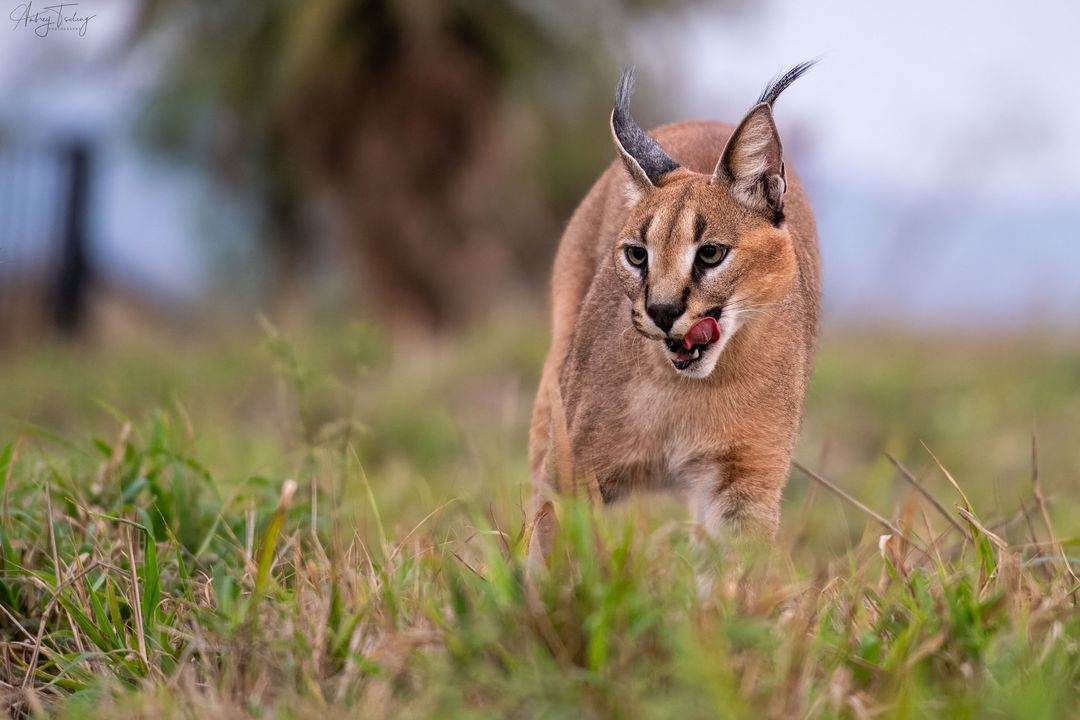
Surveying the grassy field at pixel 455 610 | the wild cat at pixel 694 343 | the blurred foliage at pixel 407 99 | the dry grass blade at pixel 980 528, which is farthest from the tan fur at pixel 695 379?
the blurred foliage at pixel 407 99

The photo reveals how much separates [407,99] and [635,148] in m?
8.65

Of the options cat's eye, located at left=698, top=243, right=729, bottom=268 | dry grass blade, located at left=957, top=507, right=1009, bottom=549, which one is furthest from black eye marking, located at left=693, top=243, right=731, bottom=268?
dry grass blade, located at left=957, top=507, right=1009, bottom=549

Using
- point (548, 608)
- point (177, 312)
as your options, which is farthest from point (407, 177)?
point (548, 608)

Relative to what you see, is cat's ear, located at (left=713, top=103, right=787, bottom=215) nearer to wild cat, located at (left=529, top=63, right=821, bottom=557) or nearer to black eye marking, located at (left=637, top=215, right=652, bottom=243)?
wild cat, located at (left=529, top=63, right=821, bottom=557)

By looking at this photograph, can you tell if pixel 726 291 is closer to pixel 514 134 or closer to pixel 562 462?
pixel 562 462

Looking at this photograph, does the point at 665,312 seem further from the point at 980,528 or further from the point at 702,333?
the point at 980,528

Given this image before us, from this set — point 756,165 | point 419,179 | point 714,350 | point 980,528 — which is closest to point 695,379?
point 714,350

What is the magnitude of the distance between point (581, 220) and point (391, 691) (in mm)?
2396

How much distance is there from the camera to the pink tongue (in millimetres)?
3158

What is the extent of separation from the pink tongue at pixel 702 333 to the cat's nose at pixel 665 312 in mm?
59

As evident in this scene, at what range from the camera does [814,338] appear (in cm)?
423

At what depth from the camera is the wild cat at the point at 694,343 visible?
Answer: 319 cm

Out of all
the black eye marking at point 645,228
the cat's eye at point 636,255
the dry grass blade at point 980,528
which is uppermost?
the black eye marking at point 645,228

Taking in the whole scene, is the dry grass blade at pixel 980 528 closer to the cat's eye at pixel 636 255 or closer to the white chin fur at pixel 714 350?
the white chin fur at pixel 714 350
